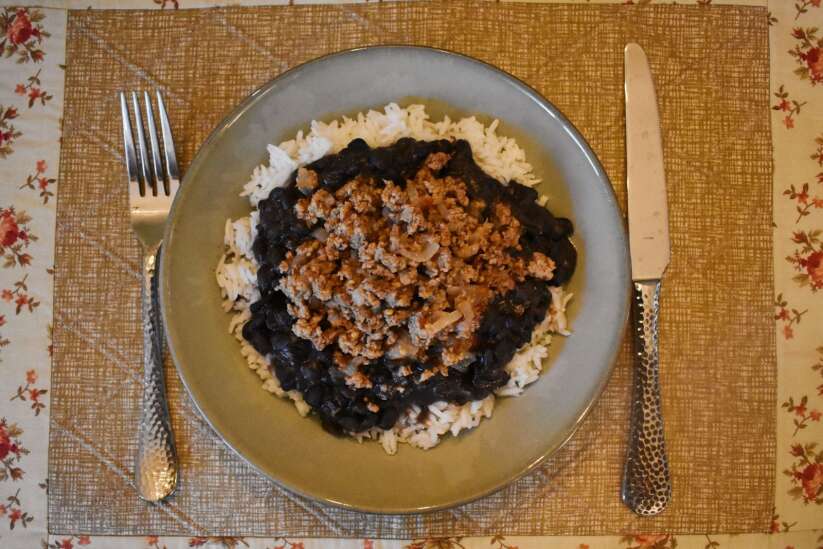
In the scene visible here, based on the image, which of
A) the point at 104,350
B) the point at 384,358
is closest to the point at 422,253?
the point at 384,358

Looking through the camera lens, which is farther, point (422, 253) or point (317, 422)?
point (317, 422)

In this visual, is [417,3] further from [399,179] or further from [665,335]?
[665,335]

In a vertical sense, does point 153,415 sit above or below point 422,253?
below

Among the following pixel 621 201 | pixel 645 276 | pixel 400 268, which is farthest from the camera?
pixel 621 201

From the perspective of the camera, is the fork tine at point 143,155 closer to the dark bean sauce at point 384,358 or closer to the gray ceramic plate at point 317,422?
the gray ceramic plate at point 317,422

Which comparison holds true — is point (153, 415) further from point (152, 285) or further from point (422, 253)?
point (422, 253)

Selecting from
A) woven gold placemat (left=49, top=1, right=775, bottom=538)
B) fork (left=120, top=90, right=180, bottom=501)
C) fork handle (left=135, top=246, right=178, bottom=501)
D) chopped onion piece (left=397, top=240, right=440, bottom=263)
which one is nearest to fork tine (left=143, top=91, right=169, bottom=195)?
fork (left=120, top=90, right=180, bottom=501)

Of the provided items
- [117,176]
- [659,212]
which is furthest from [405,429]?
[117,176]
